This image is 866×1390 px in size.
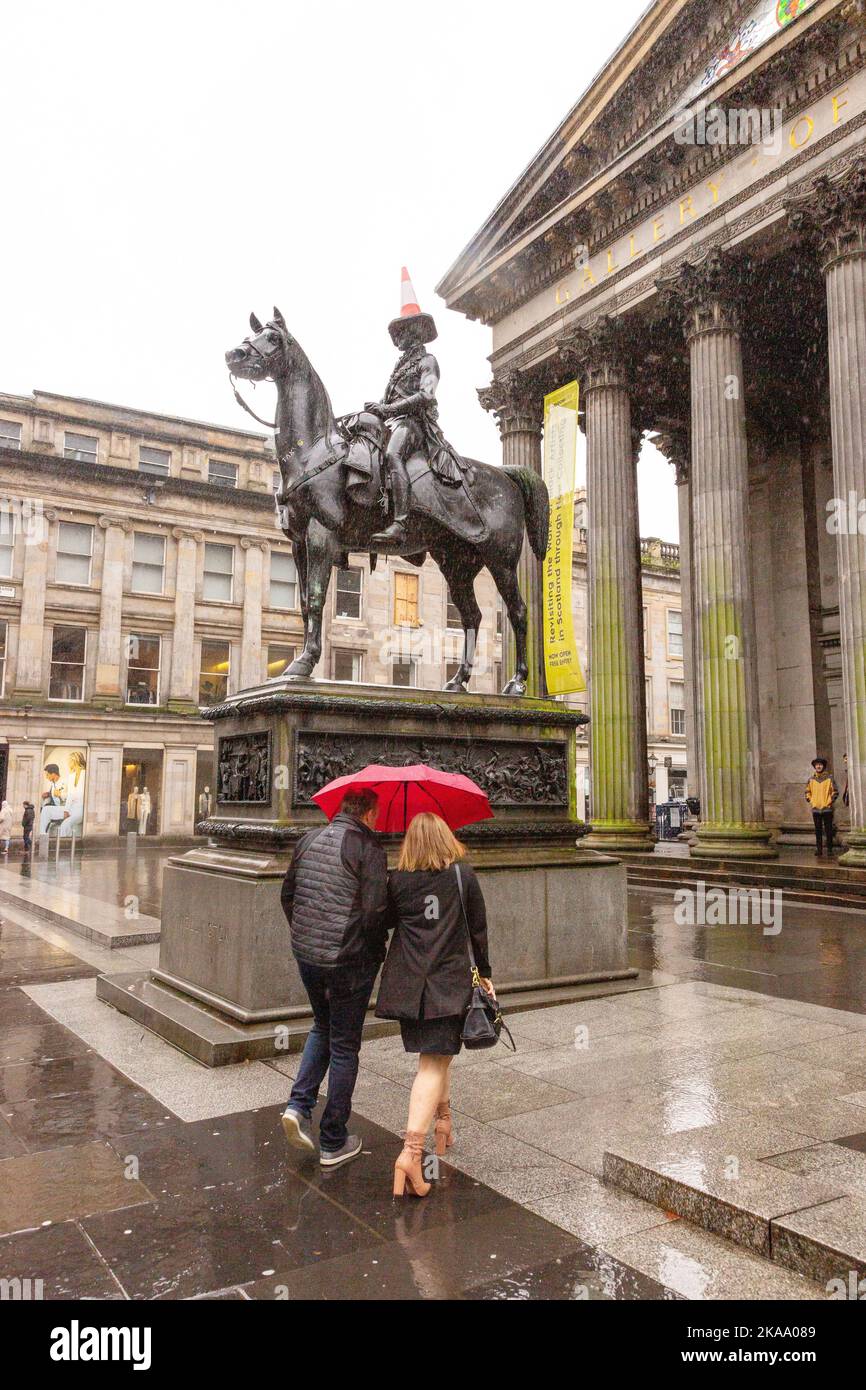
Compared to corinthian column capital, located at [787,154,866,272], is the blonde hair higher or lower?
lower

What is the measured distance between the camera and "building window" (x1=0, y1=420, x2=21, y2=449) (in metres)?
39.5

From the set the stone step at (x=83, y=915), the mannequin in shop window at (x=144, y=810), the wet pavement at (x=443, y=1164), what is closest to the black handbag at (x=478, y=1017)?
the wet pavement at (x=443, y=1164)

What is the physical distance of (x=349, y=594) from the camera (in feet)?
143

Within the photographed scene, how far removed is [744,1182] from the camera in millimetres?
3924

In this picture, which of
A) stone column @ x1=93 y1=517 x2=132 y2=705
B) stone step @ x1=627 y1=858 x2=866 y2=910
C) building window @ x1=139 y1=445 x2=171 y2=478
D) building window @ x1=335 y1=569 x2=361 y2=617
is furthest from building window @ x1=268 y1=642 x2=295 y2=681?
stone step @ x1=627 y1=858 x2=866 y2=910

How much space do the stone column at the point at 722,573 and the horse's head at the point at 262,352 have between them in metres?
13.2

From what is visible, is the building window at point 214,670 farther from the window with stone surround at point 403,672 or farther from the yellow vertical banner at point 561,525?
the yellow vertical banner at point 561,525

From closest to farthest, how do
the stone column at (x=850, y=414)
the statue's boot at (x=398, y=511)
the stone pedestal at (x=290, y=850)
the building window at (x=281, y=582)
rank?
1. the stone pedestal at (x=290, y=850)
2. the statue's boot at (x=398, y=511)
3. the stone column at (x=850, y=414)
4. the building window at (x=281, y=582)

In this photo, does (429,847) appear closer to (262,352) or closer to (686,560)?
(262,352)

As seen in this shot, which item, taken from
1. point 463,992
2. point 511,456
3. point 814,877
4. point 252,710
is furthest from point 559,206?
point 463,992

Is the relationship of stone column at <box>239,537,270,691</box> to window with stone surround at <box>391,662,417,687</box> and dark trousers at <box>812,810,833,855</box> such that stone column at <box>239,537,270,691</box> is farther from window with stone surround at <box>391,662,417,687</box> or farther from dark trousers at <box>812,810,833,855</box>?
dark trousers at <box>812,810,833,855</box>

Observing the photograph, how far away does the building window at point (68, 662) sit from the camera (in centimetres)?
3984

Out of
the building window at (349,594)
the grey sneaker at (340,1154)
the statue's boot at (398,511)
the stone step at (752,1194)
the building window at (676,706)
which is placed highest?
the building window at (349,594)

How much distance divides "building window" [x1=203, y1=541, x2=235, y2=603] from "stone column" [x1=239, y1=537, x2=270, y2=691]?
69 cm
